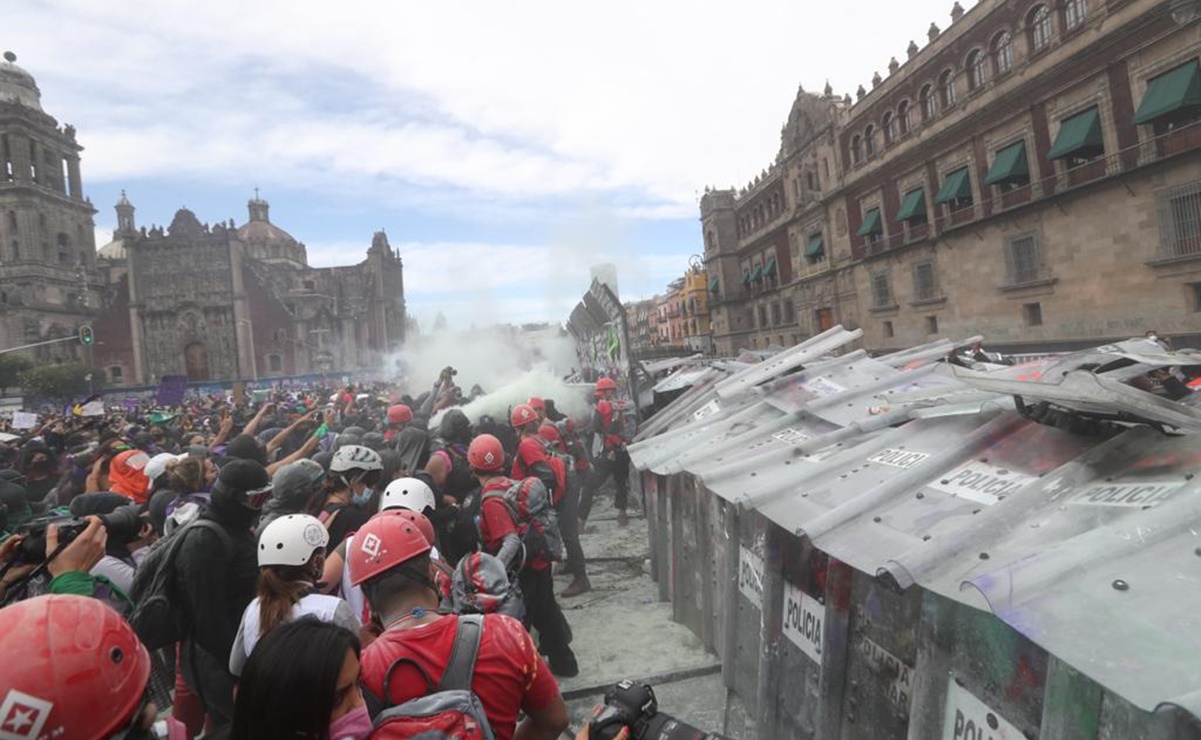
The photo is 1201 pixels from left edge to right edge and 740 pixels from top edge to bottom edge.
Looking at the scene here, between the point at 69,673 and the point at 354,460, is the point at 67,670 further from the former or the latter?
the point at 354,460

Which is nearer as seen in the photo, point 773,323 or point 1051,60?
point 1051,60

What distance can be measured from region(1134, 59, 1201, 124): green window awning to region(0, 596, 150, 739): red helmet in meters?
21.0

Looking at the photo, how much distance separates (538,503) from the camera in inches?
165

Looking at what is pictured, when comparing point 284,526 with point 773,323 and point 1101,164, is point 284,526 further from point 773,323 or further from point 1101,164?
point 773,323

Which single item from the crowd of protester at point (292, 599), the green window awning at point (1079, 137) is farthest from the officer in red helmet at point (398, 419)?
the green window awning at point (1079, 137)

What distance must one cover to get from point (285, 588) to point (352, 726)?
1.17m

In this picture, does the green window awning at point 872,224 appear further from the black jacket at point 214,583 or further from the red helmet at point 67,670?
the red helmet at point 67,670

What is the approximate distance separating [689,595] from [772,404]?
1675 mm

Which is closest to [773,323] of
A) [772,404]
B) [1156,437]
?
[772,404]

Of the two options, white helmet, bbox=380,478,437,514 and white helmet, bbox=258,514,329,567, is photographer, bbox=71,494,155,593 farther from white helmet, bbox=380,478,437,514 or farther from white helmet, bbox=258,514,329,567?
white helmet, bbox=380,478,437,514

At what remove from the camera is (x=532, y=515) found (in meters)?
4.21

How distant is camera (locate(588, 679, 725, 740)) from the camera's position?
1.50 meters

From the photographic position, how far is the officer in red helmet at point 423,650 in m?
1.82

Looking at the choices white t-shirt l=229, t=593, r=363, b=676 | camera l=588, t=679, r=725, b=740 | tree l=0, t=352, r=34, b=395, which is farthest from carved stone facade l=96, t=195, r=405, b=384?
camera l=588, t=679, r=725, b=740
